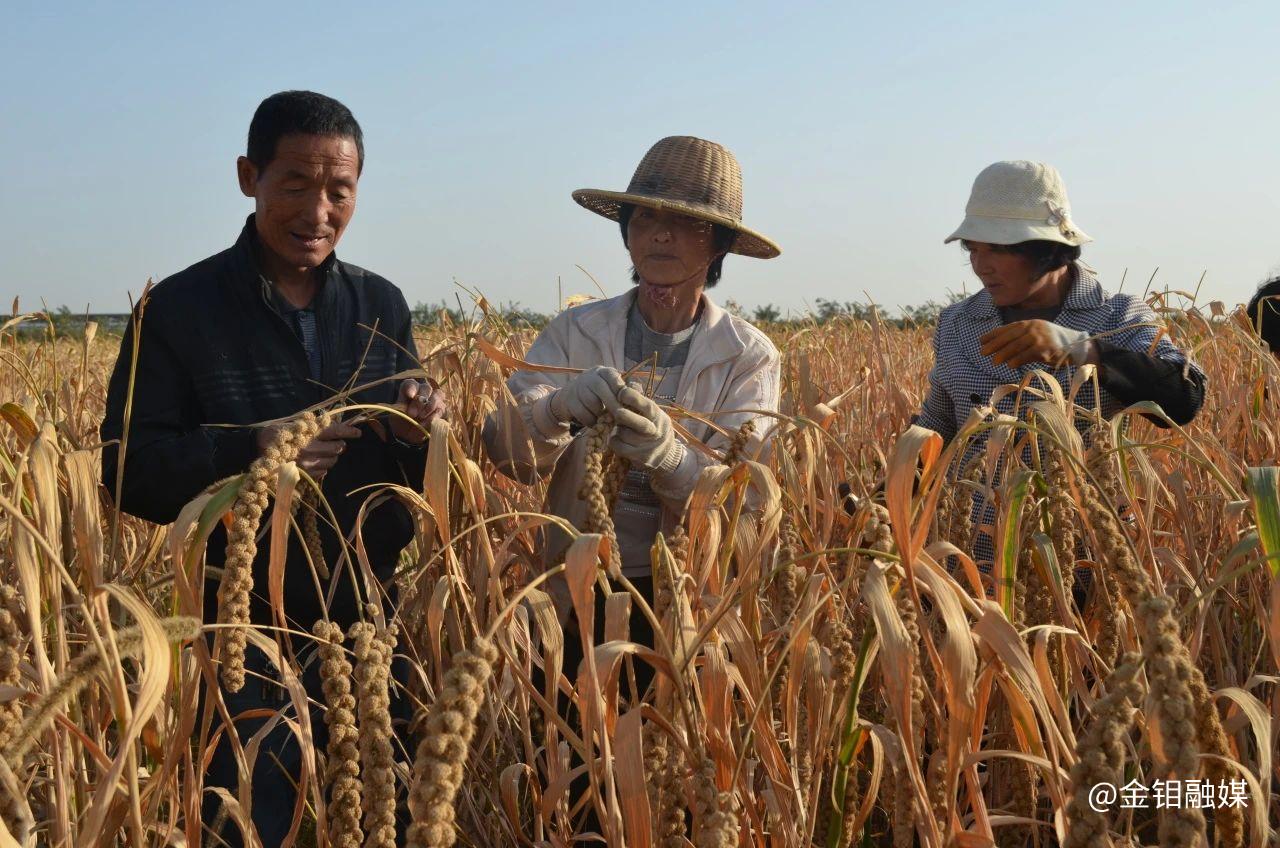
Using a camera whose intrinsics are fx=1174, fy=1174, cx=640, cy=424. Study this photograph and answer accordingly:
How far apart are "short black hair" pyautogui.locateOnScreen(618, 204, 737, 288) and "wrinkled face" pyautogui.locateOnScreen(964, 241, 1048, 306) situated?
526 mm

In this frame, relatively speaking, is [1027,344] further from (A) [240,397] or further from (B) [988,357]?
(A) [240,397]

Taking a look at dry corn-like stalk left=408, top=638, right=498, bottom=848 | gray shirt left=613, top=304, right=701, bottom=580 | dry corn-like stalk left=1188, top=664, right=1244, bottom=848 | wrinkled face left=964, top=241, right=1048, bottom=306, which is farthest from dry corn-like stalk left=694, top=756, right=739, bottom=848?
wrinkled face left=964, top=241, right=1048, bottom=306

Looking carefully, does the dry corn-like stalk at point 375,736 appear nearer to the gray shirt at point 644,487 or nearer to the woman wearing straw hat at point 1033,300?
the gray shirt at point 644,487

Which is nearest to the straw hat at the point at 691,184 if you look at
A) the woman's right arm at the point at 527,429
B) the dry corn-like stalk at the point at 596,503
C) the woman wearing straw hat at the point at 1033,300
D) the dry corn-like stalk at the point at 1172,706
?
the woman's right arm at the point at 527,429

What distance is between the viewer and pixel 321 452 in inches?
66.7

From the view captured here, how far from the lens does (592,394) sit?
5.79 ft

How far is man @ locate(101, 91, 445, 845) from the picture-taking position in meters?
1.85

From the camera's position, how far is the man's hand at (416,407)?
5.81ft

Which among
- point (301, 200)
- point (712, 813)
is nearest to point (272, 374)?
point (301, 200)

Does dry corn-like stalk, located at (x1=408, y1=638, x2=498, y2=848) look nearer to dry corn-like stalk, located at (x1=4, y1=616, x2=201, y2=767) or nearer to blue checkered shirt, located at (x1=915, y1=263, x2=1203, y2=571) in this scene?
dry corn-like stalk, located at (x1=4, y1=616, x2=201, y2=767)

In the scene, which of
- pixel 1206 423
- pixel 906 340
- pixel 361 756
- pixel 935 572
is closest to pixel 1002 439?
pixel 935 572

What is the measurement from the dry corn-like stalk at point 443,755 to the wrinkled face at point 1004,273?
1.96 metres

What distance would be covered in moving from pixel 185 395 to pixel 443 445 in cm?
83

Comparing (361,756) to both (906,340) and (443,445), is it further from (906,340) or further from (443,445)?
(906,340)
